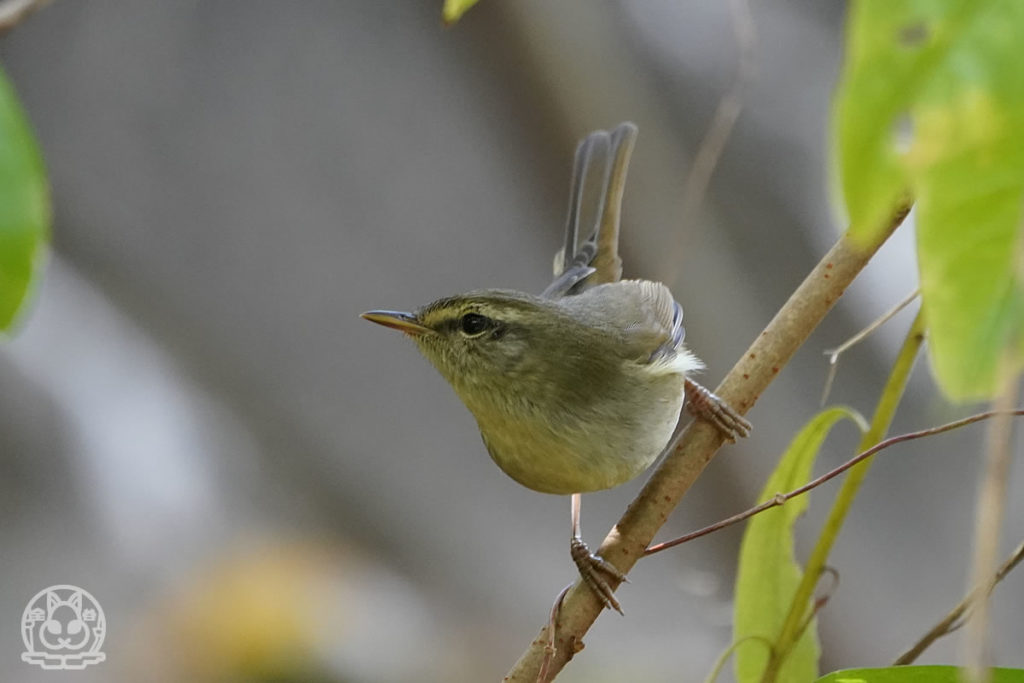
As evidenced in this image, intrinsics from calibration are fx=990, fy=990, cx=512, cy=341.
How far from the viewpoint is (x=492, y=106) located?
3.00 meters

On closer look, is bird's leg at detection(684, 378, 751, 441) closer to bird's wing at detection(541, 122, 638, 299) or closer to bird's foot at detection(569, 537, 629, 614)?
bird's foot at detection(569, 537, 629, 614)

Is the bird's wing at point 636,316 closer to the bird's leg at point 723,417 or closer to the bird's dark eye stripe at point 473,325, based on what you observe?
the bird's dark eye stripe at point 473,325

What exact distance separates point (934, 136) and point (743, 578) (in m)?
0.98

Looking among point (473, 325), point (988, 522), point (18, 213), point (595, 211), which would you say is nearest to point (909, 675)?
point (988, 522)

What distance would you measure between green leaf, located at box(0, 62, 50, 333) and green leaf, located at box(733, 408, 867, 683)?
3.27ft

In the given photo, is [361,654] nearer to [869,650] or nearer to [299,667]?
[299,667]

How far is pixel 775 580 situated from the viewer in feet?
4.09

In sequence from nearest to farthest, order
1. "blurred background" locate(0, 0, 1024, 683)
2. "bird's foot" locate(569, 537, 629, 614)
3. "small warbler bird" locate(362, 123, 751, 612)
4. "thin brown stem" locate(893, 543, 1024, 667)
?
"thin brown stem" locate(893, 543, 1024, 667)
"bird's foot" locate(569, 537, 629, 614)
"small warbler bird" locate(362, 123, 751, 612)
"blurred background" locate(0, 0, 1024, 683)

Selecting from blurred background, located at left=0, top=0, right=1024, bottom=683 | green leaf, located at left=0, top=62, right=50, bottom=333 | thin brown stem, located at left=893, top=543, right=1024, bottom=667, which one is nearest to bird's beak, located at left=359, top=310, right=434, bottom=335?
thin brown stem, located at left=893, top=543, right=1024, bottom=667

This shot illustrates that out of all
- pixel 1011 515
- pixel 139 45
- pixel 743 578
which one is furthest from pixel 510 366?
pixel 1011 515

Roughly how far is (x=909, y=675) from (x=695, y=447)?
43cm

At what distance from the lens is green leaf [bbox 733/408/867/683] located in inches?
48.6

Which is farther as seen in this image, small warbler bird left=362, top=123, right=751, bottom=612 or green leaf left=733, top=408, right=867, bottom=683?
small warbler bird left=362, top=123, right=751, bottom=612

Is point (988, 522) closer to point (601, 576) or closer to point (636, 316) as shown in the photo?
point (601, 576)
